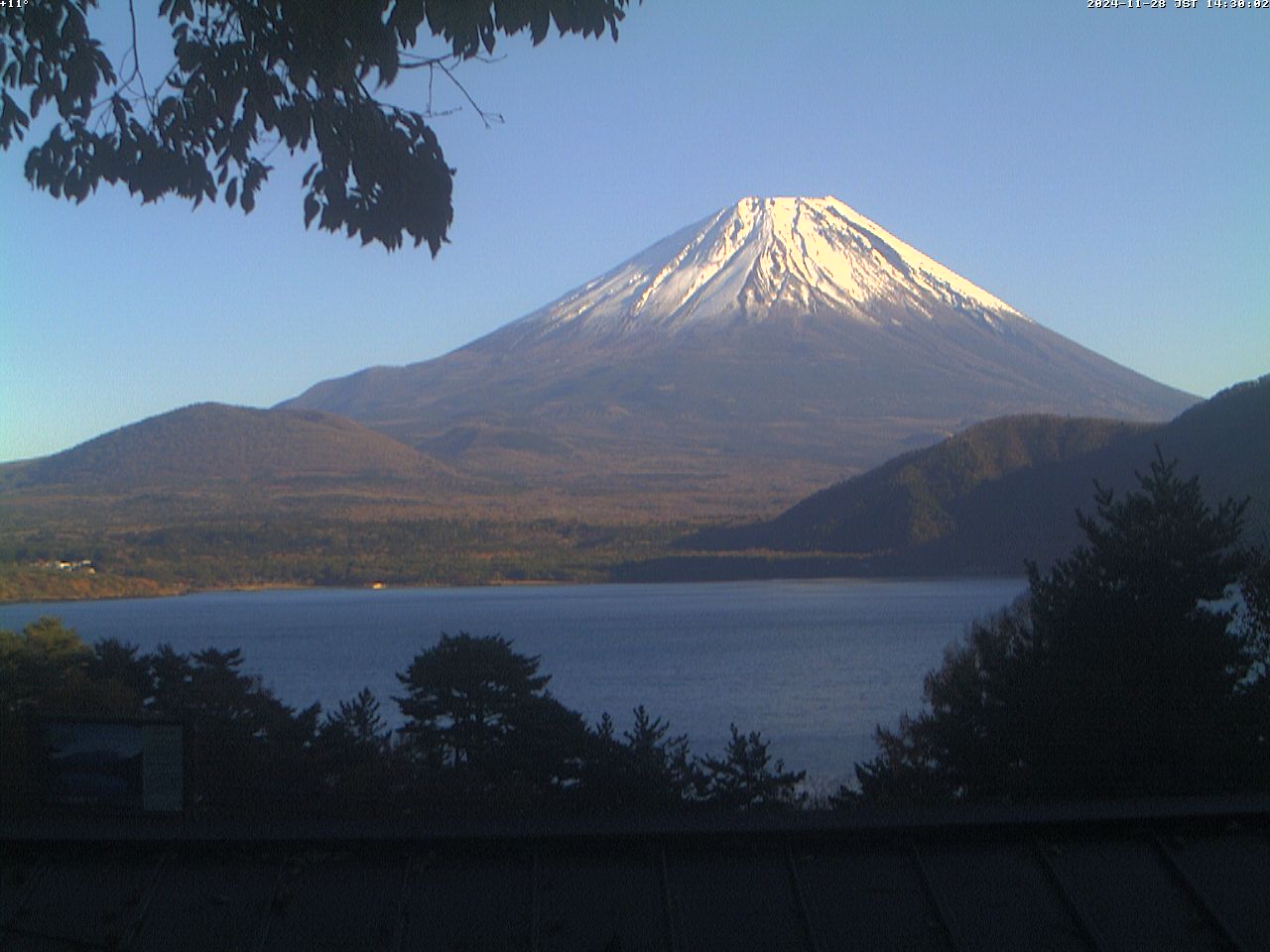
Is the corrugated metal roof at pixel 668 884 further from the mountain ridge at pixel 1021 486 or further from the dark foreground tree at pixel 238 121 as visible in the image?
the mountain ridge at pixel 1021 486

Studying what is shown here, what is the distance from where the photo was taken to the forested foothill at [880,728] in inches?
269

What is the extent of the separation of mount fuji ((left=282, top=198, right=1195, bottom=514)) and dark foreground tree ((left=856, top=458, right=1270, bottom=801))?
106ft

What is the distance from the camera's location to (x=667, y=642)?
13.7 m

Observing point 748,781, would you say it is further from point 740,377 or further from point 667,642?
point 740,377

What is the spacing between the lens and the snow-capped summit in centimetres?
9519

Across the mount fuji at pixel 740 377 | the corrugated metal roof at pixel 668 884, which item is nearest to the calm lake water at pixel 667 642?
the corrugated metal roof at pixel 668 884

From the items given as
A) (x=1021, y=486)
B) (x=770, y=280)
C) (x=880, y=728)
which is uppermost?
(x=770, y=280)

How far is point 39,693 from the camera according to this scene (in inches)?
299

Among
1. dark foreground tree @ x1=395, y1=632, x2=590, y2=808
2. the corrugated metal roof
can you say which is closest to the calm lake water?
dark foreground tree @ x1=395, y1=632, x2=590, y2=808

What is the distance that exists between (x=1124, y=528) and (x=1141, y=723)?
6.75ft

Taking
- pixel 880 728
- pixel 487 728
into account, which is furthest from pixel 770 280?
pixel 487 728

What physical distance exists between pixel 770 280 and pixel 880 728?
93.3 metres

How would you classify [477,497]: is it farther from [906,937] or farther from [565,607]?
[906,937]

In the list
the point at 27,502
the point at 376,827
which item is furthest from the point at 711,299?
the point at 376,827
